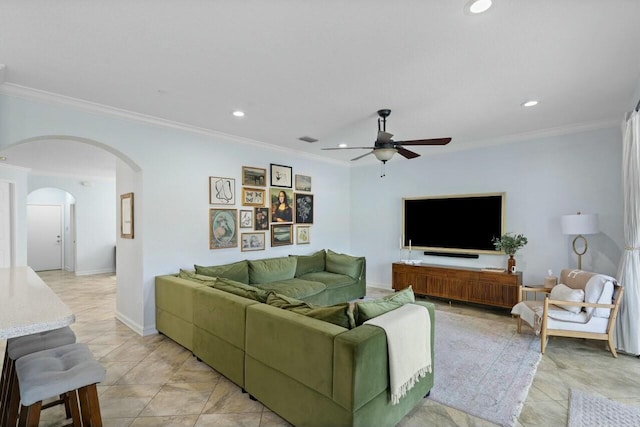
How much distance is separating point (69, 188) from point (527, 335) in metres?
10.1

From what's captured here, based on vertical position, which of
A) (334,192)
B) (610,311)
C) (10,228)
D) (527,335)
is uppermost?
(334,192)

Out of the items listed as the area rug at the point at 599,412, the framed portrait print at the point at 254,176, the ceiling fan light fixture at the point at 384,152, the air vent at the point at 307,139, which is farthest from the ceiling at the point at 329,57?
the area rug at the point at 599,412

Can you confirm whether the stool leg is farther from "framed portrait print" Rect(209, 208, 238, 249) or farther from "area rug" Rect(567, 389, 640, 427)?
"area rug" Rect(567, 389, 640, 427)

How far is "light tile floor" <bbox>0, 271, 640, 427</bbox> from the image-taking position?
2.28 meters

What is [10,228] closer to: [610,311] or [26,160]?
[26,160]

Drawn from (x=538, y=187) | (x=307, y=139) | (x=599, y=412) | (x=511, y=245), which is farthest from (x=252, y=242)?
(x=538, y=187)

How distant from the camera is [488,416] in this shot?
7.57 feet

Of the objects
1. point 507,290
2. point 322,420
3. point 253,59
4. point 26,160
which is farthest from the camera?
point 26,160

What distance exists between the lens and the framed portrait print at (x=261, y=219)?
511 cm

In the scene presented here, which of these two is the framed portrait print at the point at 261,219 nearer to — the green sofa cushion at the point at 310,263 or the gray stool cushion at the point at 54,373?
the green sofa cushion at the point at 310,263

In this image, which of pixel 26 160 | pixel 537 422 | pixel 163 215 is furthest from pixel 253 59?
pixel 26 160

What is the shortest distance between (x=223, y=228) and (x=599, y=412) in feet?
14.4

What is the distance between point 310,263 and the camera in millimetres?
5688

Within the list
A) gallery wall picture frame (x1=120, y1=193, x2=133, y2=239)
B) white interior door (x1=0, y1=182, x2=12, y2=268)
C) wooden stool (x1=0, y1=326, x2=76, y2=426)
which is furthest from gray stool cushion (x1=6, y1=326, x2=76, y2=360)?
white interior door (x1=0, y1=182, x2=12, y2=268)
